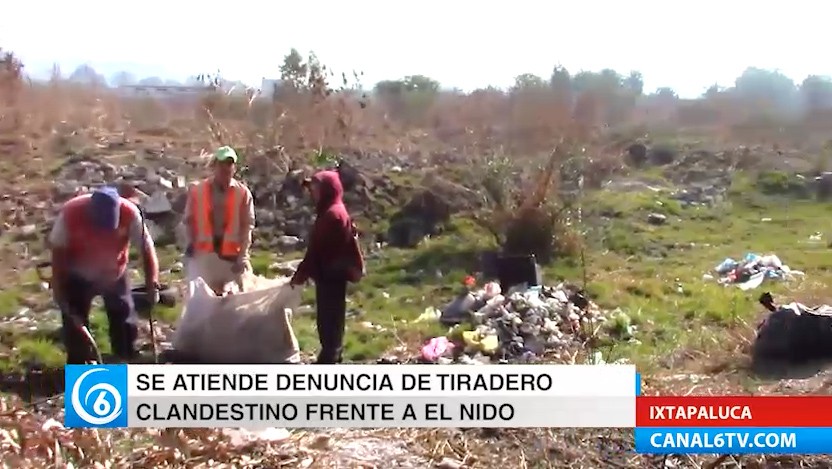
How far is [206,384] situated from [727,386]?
6.72 feet

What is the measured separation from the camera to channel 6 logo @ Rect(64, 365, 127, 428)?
10.1ft

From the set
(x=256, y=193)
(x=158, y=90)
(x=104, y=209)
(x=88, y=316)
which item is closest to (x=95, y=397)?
(x=88, y=316)

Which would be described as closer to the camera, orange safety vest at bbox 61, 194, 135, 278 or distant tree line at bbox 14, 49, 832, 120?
orange safety vest at bbox 61, 194, 135, 278

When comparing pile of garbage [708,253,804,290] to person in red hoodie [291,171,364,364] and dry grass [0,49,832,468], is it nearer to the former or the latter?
dry grass [0,49,832,468]

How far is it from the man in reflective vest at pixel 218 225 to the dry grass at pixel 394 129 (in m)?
0.62

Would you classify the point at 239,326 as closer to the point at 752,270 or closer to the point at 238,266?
the point at 238,266

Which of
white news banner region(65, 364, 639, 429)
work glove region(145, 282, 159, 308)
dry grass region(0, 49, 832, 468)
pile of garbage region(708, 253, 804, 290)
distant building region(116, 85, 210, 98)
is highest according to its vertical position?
distant building region(116, 85, 210, 98)

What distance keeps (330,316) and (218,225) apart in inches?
23.2

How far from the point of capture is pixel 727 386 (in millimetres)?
3598

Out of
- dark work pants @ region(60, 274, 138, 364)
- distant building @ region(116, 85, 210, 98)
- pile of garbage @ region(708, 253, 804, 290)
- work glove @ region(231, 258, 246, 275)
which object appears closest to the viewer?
dark work pants @ region(60, 274, 138, 364)

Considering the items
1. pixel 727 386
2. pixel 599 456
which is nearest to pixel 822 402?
pixel 727 386

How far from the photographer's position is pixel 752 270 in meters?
4.76

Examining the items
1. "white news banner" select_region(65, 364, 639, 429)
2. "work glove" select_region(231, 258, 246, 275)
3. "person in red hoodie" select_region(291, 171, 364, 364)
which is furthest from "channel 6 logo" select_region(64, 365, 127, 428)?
"person in red hoodie" select_region(291, 171, 364, 364)

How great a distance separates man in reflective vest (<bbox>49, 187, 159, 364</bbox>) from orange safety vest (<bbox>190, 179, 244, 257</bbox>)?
0.66 ft
